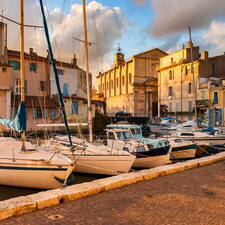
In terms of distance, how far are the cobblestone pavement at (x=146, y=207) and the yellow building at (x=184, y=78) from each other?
36.7 meters

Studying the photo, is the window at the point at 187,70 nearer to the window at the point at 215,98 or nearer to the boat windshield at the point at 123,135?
the window at the point at 215,98

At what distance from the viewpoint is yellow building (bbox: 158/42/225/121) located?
148 feet

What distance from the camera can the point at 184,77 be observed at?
47188 mm

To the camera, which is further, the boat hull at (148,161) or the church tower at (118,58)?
the church tower at (118,58)

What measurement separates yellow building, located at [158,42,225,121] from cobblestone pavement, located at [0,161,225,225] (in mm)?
36748

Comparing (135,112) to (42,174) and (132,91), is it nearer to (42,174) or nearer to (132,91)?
(132,91)

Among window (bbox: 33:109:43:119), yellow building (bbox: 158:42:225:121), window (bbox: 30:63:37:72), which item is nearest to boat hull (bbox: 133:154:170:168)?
window (bbox: 33:109:43:119)

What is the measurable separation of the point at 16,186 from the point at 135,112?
50.9 m

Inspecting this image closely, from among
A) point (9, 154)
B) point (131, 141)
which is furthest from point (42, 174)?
point (131, 141)

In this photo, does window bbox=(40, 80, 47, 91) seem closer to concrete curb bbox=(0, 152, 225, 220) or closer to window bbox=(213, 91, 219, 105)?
window bbox=(213, 91, 219, 105)

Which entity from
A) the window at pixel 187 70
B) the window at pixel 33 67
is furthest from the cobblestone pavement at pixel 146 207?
the window at pixel 187 70

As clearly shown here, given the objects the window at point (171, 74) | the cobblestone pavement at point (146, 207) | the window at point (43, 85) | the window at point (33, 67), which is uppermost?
the window at point (171, 74)

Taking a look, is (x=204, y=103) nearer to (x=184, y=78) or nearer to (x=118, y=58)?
(x=184, y=78)

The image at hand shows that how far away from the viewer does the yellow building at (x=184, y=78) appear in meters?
45.0
